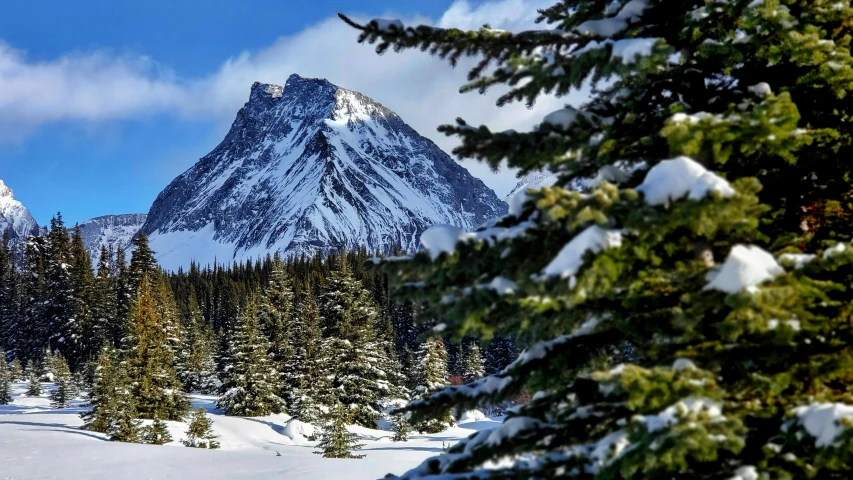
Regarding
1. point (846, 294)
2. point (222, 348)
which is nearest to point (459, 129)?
point (846, 294)

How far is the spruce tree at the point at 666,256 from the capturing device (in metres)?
Result: 2.60

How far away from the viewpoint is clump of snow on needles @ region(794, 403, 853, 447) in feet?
7.96

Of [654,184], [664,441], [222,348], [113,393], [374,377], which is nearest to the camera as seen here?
[664,441]

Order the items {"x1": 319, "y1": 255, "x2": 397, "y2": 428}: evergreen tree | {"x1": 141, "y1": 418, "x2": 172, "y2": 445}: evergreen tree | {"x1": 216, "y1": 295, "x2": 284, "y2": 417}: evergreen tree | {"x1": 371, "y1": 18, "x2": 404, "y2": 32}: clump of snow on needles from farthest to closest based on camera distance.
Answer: {"x1": 216, "y1": 295, "x2": 284, "y2": 417}: evergreen tree < {"x1": 319, "y1": 255, "x2": 397, "y2": 428}: evergreen tree < {"x1": 141, "y1": 418, "x2": 172, "y2": 445}: evergreen tree < {"x1": 371, "y1": 18, "x2": 404, "y2": 32}: clump of snow on needles

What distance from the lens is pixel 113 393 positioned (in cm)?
2230

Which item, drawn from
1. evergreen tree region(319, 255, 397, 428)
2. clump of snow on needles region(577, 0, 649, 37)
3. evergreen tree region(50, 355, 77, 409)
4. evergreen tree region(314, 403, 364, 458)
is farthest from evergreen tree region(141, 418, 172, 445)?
clump of snow on needles region(577, 0, 649, 37)

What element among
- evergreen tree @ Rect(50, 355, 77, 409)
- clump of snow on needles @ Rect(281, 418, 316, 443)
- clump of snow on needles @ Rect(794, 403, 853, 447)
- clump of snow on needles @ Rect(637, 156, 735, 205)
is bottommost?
clump of snow on needles @ Rect(281, 418, 316, 443)

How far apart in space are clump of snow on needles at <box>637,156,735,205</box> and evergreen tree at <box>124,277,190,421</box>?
28.5 m

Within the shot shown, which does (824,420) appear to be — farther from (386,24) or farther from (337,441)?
(337,441)

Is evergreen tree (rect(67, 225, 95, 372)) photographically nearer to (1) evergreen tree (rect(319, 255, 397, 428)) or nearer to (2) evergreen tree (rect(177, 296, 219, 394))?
(2) evergreen tree (rect(177, 296, 219, 394))

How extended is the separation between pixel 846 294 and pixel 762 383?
134cm

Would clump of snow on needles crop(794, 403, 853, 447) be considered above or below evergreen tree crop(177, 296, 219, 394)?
above

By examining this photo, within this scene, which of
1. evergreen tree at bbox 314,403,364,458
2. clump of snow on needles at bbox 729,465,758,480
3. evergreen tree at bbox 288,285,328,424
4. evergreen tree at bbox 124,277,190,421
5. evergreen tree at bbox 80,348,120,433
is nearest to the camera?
clump of snow on needles at bbox 729,465,758,480

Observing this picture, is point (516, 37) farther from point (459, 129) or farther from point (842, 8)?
point (842, 8)
